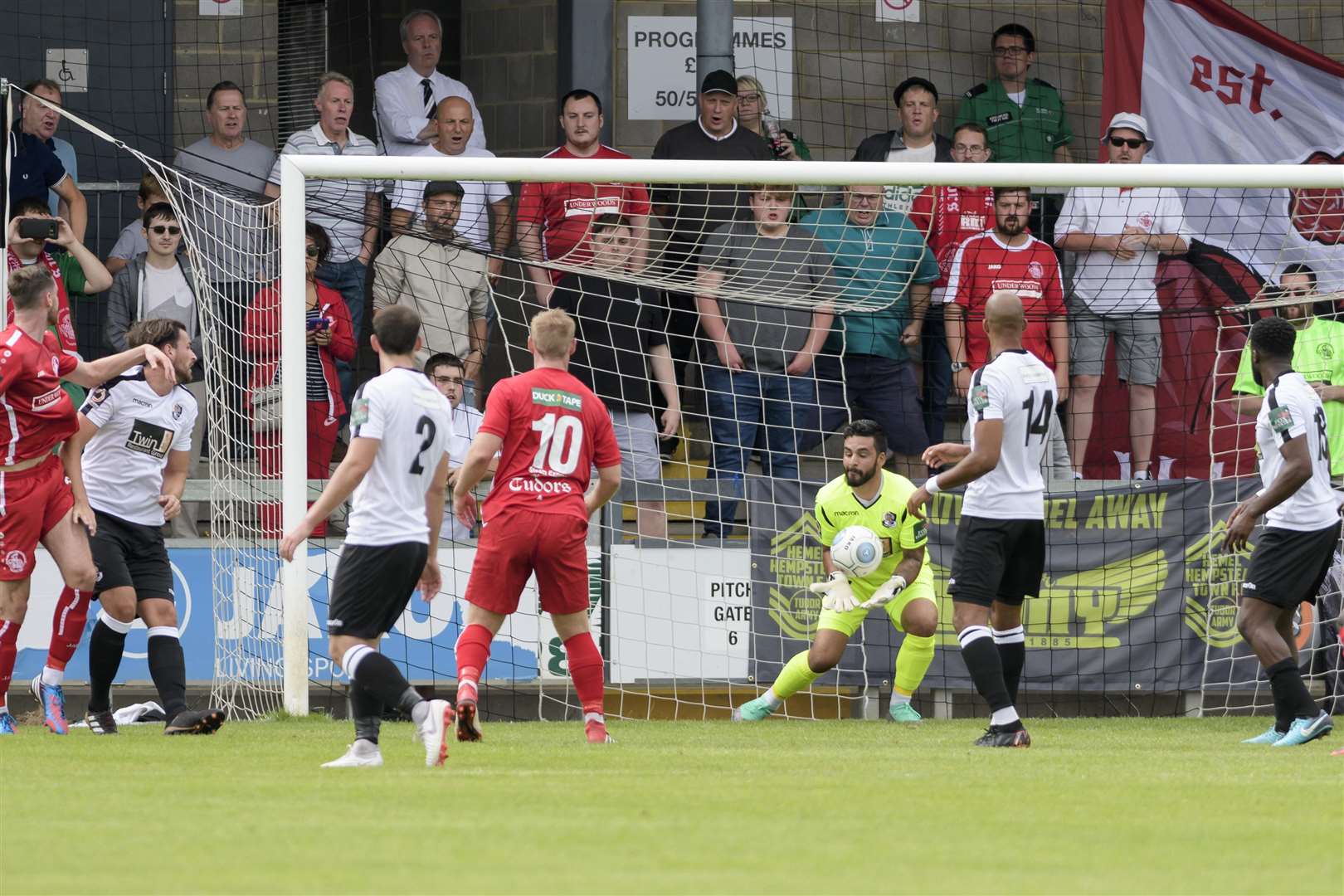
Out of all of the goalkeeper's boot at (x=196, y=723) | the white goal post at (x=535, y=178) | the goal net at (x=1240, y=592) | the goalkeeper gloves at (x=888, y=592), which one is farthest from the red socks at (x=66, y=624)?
the goal net at (x=1240, y=592)

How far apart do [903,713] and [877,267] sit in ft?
10.9

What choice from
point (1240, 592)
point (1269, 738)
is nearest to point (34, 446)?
point (1269, 738)

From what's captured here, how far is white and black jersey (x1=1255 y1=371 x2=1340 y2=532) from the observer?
28.9ft

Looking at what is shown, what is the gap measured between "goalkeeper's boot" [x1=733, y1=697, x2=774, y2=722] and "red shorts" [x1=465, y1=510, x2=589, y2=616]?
2.74 m

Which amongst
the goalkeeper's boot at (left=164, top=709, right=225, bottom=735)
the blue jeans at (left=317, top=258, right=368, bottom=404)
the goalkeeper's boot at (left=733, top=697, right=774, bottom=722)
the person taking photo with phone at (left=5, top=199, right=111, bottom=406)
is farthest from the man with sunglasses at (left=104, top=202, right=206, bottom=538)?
the goalkeeper's boot at (left=733, top=697, right=774, bottom=722)

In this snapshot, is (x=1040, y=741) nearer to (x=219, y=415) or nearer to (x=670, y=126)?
(x=219, y=415)

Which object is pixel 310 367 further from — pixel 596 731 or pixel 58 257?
pixel 596 731

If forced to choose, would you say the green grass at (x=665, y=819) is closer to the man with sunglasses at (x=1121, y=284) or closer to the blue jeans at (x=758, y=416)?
the blue jeans at (x=758, y=416)

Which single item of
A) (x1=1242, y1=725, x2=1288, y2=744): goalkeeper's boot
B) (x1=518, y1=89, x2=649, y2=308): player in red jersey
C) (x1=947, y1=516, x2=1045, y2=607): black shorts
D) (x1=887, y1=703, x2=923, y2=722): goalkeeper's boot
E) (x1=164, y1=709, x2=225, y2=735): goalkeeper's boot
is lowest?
(x1=887, y1=703, x2=923, y2=722): goalkeeper's boot

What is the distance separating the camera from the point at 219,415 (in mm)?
11266

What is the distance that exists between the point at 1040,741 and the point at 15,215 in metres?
7.29

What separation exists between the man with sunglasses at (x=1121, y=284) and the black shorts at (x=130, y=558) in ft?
21.5

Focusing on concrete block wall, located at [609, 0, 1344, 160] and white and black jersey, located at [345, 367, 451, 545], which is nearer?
white and black jersey, located at [345, 367, 451, 545]

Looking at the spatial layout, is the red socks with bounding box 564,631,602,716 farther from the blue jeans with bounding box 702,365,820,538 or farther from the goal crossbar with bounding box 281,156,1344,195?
the blue jeans with bounding box 702,365,820,538
